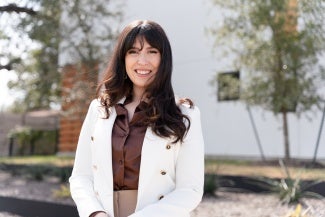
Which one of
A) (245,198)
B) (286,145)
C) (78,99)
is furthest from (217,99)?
(245,198)

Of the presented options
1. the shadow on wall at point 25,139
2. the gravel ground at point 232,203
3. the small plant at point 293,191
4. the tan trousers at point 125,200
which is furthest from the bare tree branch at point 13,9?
the shadow on wall at point 25,139

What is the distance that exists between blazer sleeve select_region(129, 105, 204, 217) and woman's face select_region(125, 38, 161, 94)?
275mm

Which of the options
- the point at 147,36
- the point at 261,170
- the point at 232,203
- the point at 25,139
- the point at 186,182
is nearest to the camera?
the point at 186,182

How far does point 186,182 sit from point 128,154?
261mm

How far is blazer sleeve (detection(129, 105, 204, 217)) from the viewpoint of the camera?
6.23 feet

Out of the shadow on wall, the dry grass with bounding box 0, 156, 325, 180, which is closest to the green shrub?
the shadow on wall

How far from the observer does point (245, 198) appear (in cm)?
713

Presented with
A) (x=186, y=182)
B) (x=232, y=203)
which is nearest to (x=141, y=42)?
(x=186, y=182)

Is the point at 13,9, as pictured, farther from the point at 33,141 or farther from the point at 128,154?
the point at 33,141

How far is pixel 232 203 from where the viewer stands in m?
6.70

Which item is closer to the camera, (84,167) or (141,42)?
(141,42)

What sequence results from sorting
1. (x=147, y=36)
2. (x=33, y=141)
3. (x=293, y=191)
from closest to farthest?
(x=147, y=36), (x=293, y=191), (x=33, y=141)

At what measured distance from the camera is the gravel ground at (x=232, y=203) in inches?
228

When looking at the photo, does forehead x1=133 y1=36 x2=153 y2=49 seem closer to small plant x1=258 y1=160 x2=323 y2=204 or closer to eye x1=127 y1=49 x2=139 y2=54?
eye x1=127 y1=49 x2=139 y2=54
